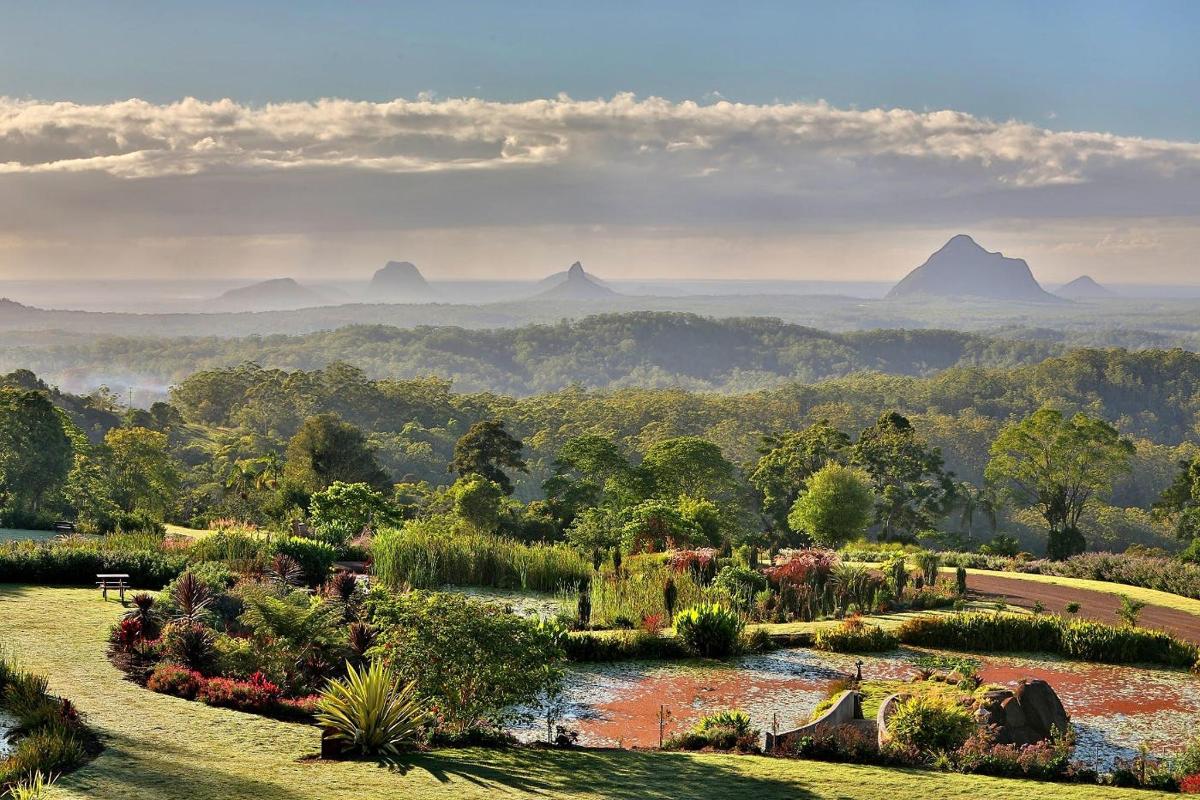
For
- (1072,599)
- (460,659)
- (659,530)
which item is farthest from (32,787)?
(659,530)

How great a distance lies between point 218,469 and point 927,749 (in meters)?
59.9

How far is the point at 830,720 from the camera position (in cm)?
1219

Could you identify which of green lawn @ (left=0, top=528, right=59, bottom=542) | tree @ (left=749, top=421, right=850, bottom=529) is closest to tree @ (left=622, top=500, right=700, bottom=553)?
green lawn @ (left=0, top=528, right=59, bottom=542)

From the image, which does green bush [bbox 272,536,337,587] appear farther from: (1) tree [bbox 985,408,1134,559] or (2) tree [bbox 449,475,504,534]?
(1) tree [bbox 985,408,1134,559]

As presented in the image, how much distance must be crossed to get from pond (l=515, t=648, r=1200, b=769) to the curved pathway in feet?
Result: 14.0

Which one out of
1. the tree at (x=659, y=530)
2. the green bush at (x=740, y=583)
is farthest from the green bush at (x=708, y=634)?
the tree at (x=659, y=530)

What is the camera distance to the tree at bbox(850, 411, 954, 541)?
52.9 metres

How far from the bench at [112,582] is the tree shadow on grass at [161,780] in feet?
26.0

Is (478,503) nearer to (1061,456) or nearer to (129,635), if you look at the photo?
(129,635)

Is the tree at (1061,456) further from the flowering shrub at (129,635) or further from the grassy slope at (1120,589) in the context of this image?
the flowering shrub at (129,635)

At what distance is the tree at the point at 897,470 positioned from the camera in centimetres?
5294

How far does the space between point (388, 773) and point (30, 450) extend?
40033 millimetres

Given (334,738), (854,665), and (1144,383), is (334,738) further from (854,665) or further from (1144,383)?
(1144,383)

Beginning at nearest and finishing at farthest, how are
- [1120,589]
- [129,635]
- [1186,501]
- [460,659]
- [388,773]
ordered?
[388,773] → [460,659] → [129,635] → [1120,589] → [1186,501]
